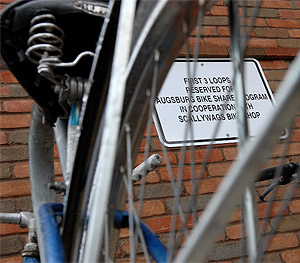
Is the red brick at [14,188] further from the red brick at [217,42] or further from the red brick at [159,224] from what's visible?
the red brick at [217,42]

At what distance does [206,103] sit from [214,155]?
0.18 metres

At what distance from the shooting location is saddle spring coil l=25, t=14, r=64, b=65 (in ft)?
2.57

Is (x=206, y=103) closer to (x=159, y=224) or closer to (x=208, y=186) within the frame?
(x=208, y=186)

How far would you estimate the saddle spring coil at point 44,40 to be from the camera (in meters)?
0.78

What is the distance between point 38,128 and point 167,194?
0.90 metres

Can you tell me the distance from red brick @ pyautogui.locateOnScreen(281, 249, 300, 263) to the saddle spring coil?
1.27 metres

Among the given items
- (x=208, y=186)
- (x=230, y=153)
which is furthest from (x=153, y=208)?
(x=230, y=153)

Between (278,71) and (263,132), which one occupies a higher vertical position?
(278,71)

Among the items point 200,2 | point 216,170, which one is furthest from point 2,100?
point 200,2

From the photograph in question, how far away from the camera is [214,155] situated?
191 cm

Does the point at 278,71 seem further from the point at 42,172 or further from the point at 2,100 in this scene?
the point at 42,172

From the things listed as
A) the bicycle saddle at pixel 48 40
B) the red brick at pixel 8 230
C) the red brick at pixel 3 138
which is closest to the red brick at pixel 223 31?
the red brick at pixel 3 138

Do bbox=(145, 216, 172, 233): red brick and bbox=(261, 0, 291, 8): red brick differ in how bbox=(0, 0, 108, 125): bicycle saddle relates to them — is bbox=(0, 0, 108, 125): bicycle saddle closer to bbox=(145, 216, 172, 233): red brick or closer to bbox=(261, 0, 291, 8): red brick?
bbox=(145, 216, 172, 233): red brick

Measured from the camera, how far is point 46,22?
2.62 feet
